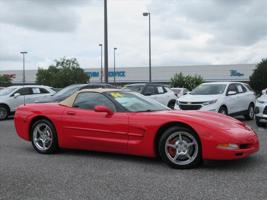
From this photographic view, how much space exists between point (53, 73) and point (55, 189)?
6859 cm

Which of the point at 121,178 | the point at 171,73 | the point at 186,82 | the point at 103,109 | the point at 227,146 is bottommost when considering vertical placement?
the point at 121,178

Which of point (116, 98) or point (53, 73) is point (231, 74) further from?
point (116, 98)

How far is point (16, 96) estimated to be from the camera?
65.3ft

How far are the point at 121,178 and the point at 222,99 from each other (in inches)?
379

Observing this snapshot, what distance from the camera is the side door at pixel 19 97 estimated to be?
64.5 feet

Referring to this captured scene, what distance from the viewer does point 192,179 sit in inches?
253

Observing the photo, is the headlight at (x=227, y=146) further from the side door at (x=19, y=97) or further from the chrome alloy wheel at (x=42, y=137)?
the side door at (x=19, y=97)

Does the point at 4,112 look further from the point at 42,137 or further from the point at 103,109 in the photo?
the point at 103,109

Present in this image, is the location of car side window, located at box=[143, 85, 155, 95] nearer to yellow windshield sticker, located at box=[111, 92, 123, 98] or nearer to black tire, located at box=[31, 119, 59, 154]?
black tire, located at box=[31, 119, 59, 154]

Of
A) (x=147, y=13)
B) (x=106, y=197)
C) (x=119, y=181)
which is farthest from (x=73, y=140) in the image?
(x=147, y=13)

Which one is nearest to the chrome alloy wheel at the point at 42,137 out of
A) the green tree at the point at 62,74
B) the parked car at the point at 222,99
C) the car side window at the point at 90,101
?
the car side window at the point at 90,101

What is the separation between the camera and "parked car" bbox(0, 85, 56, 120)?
63.5 ft

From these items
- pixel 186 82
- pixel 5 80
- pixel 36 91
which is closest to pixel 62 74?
pixel 5 80

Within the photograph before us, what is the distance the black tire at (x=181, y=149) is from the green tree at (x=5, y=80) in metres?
69.2
